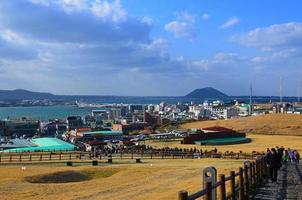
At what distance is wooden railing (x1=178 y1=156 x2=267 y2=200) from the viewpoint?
30.4 feet

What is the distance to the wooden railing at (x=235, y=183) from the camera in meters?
9.27

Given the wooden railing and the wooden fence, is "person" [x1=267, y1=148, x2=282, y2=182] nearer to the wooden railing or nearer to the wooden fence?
the wooden railing

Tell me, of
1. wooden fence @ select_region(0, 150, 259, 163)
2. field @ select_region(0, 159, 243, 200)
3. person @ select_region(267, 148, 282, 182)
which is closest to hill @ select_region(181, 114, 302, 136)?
wooden fence @ select_region(0, 150, 259, 163)

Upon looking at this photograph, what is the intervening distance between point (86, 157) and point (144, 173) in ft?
70.6

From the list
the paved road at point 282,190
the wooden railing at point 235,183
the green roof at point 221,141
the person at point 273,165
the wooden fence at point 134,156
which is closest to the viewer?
the wooden railing at point 235,183

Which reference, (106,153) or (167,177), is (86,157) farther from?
(167,177)

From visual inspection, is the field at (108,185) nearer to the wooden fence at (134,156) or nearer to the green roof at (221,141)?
the wooden fence at (134,156)

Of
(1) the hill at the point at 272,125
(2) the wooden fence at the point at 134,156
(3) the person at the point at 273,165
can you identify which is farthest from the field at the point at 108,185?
(1) the hill at the point at 272,125

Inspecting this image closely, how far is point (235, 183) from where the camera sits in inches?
640

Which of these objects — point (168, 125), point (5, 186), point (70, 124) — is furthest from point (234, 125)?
point (5, 186)

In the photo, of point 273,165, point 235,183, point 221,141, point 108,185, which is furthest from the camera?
point 221,141

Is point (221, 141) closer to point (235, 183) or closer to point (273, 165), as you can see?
point (273, 165)

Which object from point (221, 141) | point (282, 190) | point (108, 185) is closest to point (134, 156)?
point (108, 185)

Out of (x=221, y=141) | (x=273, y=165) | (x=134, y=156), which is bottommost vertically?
(x=221, y=141)
